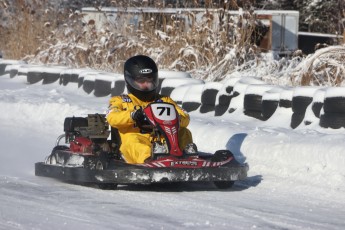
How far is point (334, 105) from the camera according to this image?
8.62m

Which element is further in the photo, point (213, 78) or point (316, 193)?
point (213, 78)

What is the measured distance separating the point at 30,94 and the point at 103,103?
1504 mm

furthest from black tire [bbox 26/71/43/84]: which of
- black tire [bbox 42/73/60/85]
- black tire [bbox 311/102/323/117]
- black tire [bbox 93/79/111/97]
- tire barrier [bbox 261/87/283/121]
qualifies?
black tire [bbox 311/102/323/117]

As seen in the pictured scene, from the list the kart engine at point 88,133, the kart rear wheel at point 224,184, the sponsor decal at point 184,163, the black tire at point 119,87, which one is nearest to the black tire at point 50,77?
the black tire at point 119,87

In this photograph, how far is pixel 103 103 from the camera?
12.2 m

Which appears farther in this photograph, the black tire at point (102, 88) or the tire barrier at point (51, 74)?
the tire barrier at point (51, 74)

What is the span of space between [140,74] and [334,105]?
7.14ft

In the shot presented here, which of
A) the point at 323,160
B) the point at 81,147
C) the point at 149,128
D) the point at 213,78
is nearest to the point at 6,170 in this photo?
the point at 81,147

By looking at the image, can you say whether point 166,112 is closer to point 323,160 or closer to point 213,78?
point 323,160

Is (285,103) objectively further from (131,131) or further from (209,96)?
(131,131)

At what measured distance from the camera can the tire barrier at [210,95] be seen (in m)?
10.7

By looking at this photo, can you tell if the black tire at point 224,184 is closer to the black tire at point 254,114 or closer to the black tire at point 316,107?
the black tire at point 316,107

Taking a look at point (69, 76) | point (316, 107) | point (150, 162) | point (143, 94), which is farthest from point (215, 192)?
point (69, 76)

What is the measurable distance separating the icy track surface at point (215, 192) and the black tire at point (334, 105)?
21 centimetres
